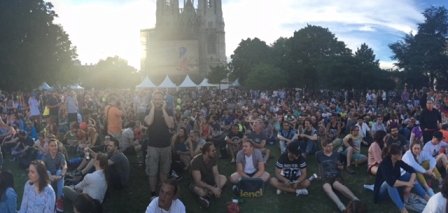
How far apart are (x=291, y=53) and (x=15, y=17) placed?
32.5m

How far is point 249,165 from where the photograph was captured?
8.06 m

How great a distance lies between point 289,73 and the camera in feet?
155

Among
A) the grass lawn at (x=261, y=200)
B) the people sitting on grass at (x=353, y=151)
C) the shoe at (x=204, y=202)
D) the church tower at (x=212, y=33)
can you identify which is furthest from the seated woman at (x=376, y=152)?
the church tower at (x=212, y=33)

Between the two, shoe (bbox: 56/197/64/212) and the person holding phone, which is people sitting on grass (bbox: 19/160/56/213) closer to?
shoe (bbox: 56/197/64/212)

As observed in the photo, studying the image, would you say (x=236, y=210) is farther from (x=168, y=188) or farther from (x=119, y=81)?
(x=119, y=81)

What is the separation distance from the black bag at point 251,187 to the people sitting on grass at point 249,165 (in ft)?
0.77

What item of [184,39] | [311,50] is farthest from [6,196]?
[184,39]

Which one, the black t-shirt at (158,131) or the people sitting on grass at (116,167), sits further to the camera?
the people sitting on grass at (116,167)

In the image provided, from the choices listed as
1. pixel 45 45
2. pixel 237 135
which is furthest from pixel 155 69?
pixel 237 135

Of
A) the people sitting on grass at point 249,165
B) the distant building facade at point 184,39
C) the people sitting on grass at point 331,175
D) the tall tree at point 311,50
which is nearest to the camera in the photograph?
the people sitting on grass at point 331,175

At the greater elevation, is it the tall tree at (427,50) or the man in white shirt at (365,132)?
the tall tree at (427,50)

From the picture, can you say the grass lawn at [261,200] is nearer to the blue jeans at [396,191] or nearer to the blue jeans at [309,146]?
the blue jeans at [396,191]

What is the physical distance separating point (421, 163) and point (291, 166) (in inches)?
106

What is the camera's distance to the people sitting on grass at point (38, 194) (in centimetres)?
474
